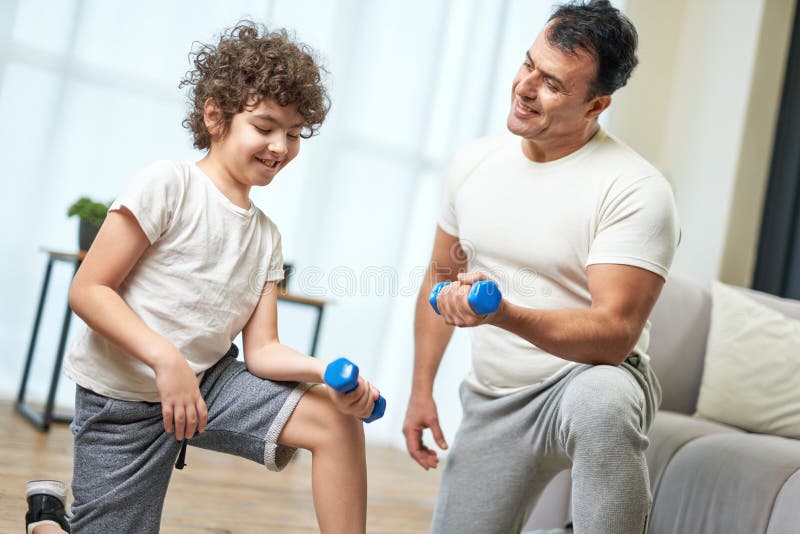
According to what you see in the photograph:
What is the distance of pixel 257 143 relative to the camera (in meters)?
1.25

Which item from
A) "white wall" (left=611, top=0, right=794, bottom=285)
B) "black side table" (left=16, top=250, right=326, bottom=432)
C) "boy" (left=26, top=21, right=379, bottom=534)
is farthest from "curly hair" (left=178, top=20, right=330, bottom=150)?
"white wall" (left=611, top=0, right=794, bottom=285)

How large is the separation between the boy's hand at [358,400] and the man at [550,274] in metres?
0.22

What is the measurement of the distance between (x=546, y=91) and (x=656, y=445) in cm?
80

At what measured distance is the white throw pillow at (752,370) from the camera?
1.90 m

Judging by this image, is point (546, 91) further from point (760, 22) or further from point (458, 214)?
point (760, 22)

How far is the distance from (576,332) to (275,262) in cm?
50

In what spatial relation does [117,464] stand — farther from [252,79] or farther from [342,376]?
[252,79]

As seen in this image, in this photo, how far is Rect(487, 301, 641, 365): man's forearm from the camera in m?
1.28

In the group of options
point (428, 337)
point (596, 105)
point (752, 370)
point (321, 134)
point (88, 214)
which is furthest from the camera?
point (321, 134)

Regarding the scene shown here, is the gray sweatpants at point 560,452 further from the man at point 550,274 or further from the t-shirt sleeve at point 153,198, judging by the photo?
the t-shirt sleeve at point 153,198

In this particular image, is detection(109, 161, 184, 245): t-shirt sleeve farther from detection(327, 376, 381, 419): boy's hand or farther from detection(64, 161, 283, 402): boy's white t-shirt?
detection(327, 376, 381, 419): boy's hand

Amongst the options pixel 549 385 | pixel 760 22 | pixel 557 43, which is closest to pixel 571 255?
pixel 549 385

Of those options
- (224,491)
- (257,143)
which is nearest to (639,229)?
(257,143)

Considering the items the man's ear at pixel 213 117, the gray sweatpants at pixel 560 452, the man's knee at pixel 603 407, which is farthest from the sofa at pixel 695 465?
the man's ear at pixel 213 117
